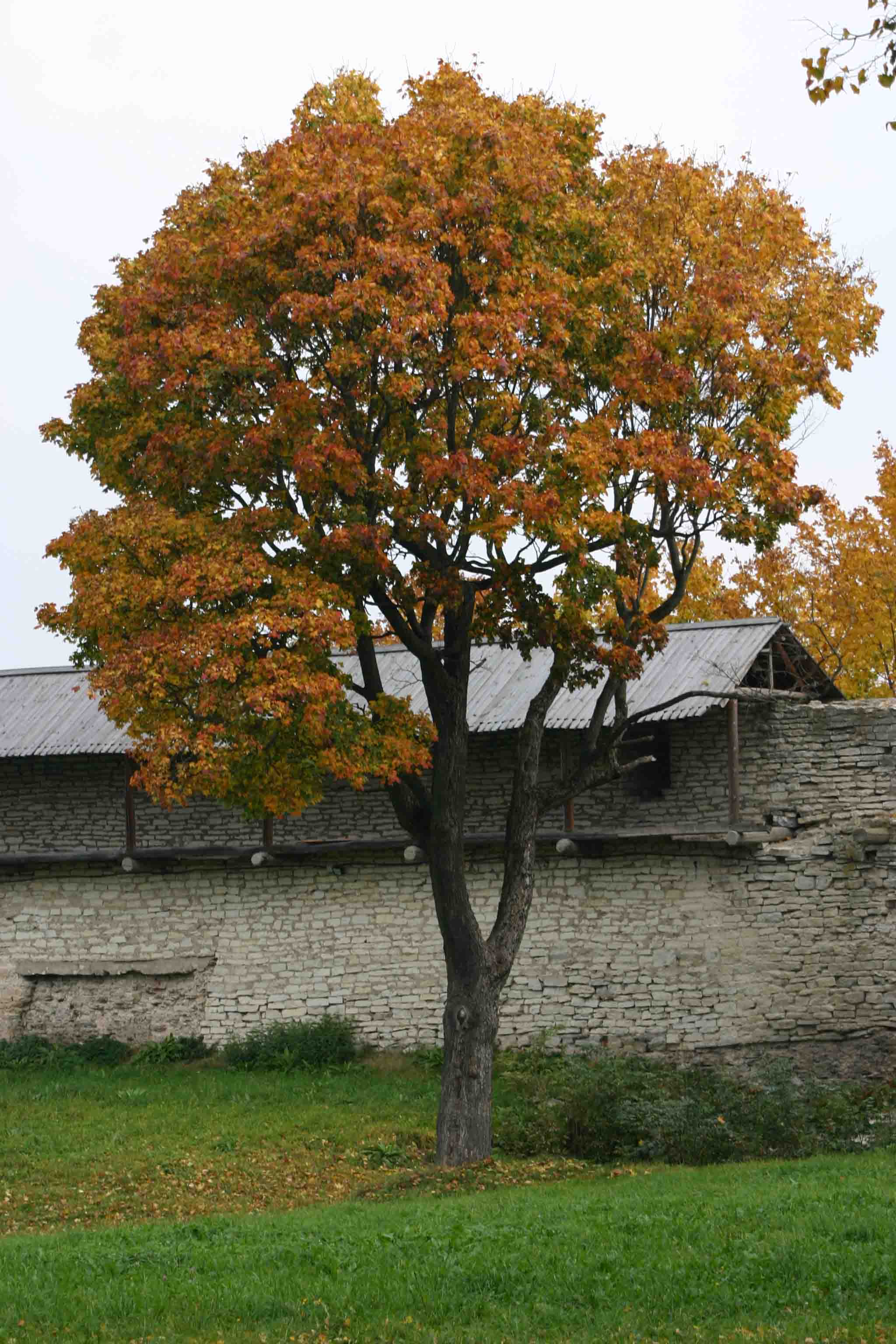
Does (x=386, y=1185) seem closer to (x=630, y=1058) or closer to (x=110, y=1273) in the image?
(x=110, y=1273)

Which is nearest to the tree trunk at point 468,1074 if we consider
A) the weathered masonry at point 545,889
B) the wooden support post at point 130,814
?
the weathered masonry at point 545,889

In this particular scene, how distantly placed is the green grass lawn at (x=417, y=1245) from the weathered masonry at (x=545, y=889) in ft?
13.4

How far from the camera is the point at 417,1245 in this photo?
8.85 m

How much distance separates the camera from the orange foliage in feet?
38.5

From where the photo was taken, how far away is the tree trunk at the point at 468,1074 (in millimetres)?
12992

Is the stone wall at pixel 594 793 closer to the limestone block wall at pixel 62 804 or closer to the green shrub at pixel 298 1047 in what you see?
the limestone block wall at pixel 62 804

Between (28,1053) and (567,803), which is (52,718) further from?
(567,803)

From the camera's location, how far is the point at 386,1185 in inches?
477

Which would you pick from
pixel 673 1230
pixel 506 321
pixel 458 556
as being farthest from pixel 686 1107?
pixel 506 321

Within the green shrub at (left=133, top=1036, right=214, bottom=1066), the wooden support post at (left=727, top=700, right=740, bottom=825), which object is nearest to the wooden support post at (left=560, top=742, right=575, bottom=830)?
the wooden support post at (left=727, top=700, right=740, bottom=825)

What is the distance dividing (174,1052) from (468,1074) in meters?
6.78

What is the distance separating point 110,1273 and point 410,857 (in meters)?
9.97

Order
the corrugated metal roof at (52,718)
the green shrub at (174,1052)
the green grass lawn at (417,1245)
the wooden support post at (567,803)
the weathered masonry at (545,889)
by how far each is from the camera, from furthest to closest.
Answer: the corrugated metal roof at (52,718)
the green shrub at (174,1052)
the wooden support post at (567,803)
the weathered masonry at (545,889)
the green grass lawn at (417,1245)

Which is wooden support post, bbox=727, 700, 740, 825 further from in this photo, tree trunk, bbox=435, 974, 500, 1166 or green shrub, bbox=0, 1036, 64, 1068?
green shrub, bbox=0, 1036, 64, 1068
